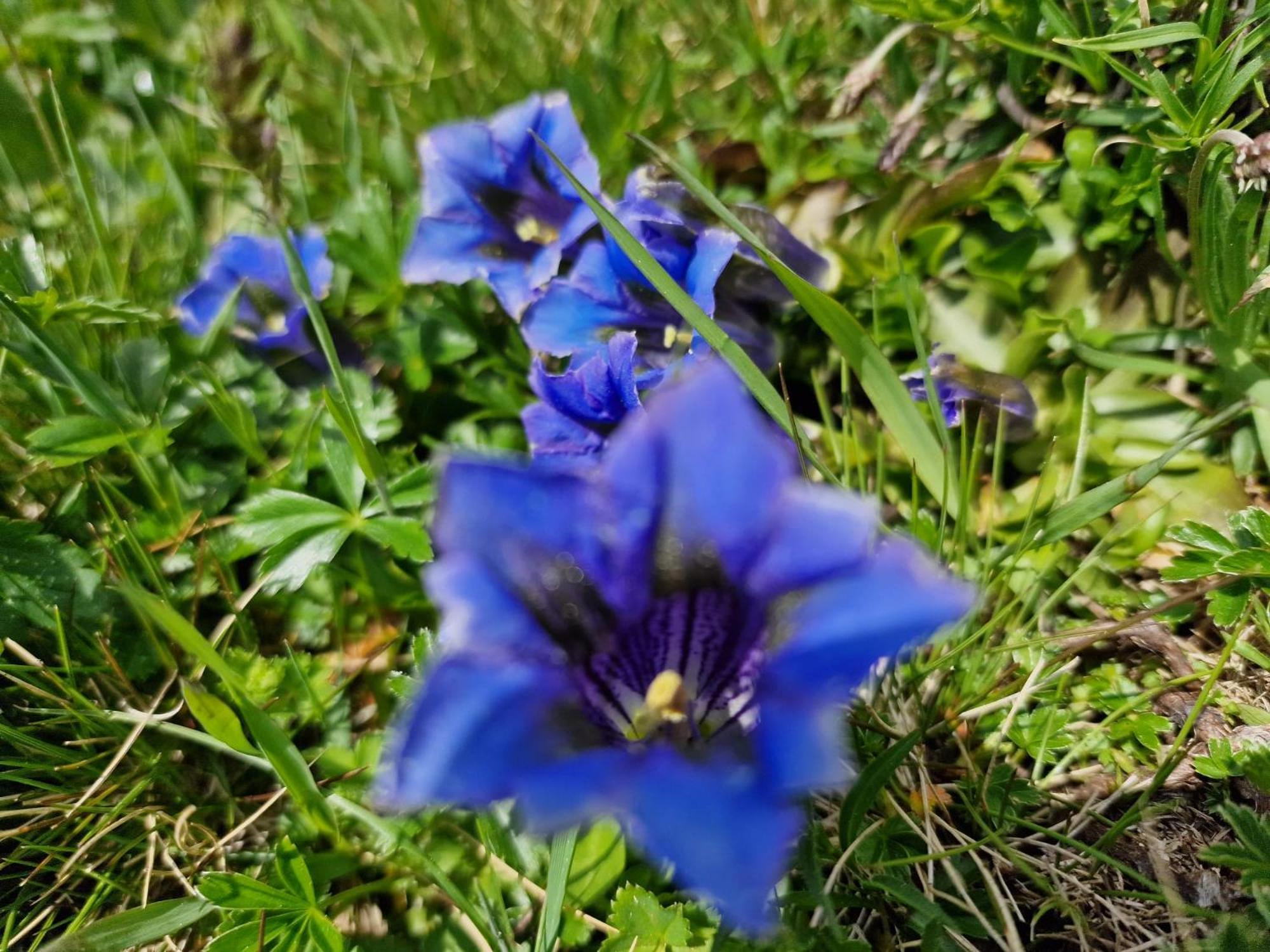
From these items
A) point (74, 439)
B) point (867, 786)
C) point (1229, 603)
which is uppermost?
point (74, 439)

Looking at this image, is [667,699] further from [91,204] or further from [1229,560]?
[91,204]

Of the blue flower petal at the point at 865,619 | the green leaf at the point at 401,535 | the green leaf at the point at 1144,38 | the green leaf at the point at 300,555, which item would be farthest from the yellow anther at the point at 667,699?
the green leaf at the point at 1144,38

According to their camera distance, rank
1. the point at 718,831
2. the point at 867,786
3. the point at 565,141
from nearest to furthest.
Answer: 1. the point at 718,831
2. the point at 867,786
3. the point at 565,141

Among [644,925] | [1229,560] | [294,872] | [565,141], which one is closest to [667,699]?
[644,925]

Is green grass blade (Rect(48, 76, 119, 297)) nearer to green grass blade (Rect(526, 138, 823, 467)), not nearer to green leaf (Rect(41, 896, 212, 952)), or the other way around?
green grass blade (Rect(526, 138, 823, 467))

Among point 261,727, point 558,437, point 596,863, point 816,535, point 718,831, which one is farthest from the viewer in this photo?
point 558,437

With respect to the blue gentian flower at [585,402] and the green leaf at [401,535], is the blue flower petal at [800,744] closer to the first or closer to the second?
the blue gentian flower at [585,402]

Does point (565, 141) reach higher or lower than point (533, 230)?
higher
